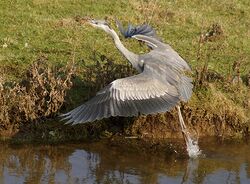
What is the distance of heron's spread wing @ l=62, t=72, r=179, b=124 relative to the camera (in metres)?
6.96

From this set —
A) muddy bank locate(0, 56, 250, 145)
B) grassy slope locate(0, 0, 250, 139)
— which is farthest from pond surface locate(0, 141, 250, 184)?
grassy slope locate(0, 0, 250, 139)

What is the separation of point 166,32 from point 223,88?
2.60 metres

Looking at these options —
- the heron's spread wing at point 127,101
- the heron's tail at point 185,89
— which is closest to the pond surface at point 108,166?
the heron's spread wing at point 127,101

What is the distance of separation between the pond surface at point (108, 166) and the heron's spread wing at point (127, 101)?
62cm

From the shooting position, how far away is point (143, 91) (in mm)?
7316

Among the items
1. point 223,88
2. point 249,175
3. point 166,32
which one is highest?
point 166,32

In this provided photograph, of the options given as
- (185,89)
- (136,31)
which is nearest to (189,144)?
(185,89)

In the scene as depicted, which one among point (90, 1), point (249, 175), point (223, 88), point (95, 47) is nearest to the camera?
point (249, 175)

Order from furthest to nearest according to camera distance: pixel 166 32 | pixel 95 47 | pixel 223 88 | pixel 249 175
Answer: pixel 166 32, pixel 95 47, pixel 223 88, pixel 249 175

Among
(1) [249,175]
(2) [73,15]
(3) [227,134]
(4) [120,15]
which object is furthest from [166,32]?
(1) [249,175]

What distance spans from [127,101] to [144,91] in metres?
0.30

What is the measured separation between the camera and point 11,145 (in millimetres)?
7773

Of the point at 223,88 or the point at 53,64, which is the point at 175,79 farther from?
the point at 53,64

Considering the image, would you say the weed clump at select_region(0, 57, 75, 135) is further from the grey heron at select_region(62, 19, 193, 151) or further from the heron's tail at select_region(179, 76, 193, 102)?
the heron's tail at select_region(179, 76, 193, 102)
